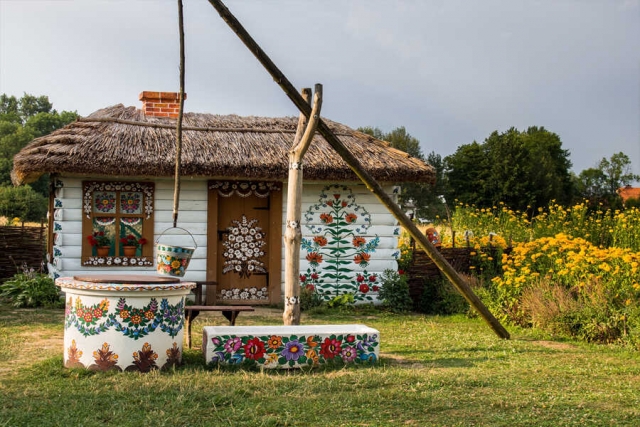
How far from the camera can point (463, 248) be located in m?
11.4

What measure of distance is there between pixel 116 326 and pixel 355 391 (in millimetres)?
2009

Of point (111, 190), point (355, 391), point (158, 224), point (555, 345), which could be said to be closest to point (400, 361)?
point (355, 391)

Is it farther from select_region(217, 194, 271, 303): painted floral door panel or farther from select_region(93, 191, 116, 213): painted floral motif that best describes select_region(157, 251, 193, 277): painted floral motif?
select_region(217, 194, 271, 303): painted floral door panel

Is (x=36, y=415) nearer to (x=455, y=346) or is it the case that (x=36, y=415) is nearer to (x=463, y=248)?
(x=455, y=346)

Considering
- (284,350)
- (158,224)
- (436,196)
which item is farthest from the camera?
(436,196)

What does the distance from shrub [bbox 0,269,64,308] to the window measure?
0.62 m

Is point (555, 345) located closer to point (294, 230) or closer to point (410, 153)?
point (294, 230)

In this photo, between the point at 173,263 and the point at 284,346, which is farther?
the point at 173,263

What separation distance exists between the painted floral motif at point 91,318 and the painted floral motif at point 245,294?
217 inches

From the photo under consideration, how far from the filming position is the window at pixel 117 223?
10.5 m

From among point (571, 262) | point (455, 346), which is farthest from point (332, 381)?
point (571, 262)

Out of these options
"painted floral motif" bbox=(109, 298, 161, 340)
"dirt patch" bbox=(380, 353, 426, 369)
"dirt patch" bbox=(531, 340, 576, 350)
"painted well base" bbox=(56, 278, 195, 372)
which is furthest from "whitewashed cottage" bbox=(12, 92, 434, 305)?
"painted floral motif" bbox=(109, 298, 161, 340)

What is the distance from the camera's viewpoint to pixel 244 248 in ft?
36.7

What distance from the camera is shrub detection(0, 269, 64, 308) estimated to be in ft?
32.9
